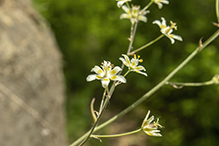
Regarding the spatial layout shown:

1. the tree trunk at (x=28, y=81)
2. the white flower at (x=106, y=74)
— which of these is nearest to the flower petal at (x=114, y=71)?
the white flower at (x=106, y=74)

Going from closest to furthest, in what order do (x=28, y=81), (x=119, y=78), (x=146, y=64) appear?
(x=119, y=78), (x=28, y=81), (x=146, y=64)

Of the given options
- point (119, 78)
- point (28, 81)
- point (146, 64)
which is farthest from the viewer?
point (146, 64)

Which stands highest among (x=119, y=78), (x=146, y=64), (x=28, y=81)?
(x=146, y=64)

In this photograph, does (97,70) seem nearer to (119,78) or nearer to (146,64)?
(119,78)

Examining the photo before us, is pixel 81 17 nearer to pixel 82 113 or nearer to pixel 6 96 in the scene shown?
pixel 82 113

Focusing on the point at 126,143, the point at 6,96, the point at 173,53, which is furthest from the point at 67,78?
the point at 6,96

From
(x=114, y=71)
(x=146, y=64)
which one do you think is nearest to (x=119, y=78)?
(x=114, y=71)

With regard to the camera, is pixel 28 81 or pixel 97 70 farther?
pixel 28 81
